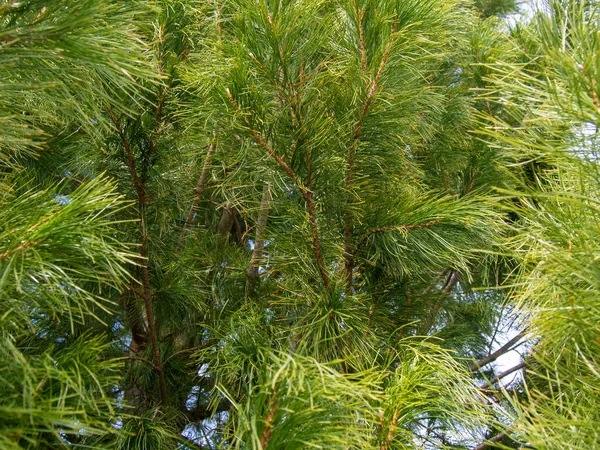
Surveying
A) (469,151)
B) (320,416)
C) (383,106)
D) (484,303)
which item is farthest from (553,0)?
(484,303)

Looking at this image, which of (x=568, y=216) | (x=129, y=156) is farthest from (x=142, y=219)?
(x=568, y=216)

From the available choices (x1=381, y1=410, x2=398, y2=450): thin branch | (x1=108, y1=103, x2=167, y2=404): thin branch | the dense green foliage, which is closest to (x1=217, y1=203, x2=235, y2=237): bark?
the dense green foliage

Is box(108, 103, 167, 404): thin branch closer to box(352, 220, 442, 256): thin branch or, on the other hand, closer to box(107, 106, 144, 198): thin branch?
box(107, 106, 144, 198): thin branch

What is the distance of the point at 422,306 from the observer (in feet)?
4.10

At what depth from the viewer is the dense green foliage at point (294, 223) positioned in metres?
0.60

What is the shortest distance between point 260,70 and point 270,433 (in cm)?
49

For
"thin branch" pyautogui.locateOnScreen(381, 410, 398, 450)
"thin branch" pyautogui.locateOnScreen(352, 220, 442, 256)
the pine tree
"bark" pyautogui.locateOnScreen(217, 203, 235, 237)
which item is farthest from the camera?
"bark" pyautogui.locateOnScreen(217, 203, 235, 237)

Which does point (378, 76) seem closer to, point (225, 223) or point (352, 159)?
point (352, 159)

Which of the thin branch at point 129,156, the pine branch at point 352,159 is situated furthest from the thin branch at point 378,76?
the thin branch at point 129,156

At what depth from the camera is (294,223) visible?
0.96 m

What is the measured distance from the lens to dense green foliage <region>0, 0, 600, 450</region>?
60 cm

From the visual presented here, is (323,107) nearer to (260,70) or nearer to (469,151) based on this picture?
(260,70)

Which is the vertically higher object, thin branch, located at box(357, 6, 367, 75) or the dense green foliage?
thin branch, located at box(357, 6, 367, 75)

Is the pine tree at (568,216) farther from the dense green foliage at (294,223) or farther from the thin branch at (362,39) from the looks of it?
the thin branch at (362,39)
